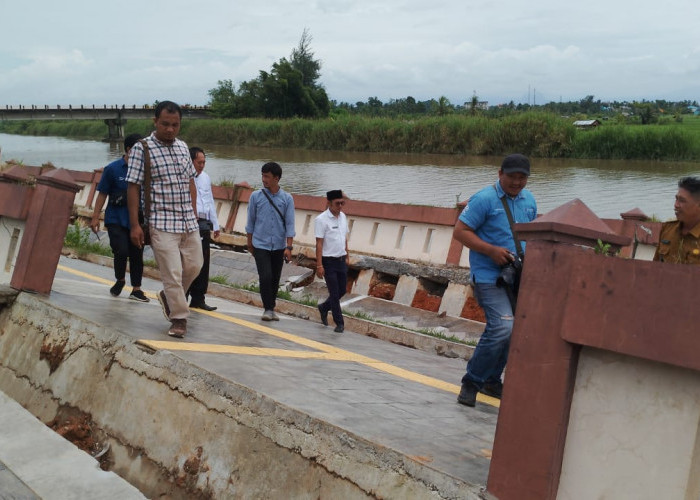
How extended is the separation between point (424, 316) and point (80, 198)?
12.8 meters

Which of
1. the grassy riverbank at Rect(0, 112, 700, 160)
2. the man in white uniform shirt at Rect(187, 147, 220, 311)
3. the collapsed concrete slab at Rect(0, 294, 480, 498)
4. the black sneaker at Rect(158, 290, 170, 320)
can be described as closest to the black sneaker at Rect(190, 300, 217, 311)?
the man in white uniform shirt at Rect(187, 147, 220, 311)

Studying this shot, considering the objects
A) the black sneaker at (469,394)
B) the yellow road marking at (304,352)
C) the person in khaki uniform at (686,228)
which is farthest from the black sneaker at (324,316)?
the person in khaki uniform at (686,228)

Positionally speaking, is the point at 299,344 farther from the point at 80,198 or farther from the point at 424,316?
the point at 80,198

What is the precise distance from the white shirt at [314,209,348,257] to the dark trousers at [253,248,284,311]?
1.61 ft

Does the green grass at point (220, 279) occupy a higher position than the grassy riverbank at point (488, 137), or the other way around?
the grassy riverbank at point (488, 137)

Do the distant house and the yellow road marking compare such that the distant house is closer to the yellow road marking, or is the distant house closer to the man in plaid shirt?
the yellow road marking

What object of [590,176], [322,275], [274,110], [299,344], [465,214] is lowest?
[299,344]

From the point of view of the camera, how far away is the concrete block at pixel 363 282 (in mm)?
12539

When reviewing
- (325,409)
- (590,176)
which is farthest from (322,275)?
(590,176)

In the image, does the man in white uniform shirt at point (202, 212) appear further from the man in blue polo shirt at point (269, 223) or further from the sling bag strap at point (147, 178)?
the sling bag strap at point (147, 178)

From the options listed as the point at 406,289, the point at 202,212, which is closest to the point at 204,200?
the point at 202,212

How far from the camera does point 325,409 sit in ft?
14.0

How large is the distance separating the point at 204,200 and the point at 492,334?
4117 millimetres

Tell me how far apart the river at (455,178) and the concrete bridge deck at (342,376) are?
39.6 ft
